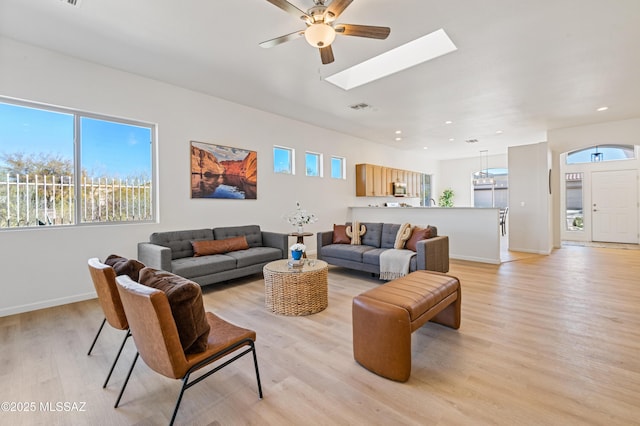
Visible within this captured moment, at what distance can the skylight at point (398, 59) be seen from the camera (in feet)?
11.3

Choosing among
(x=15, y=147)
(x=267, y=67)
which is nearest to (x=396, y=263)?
(x=267, y=67)

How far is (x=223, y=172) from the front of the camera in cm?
508

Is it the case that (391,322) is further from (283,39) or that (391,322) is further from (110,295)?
(283,39)

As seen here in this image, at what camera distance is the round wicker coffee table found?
123 inches

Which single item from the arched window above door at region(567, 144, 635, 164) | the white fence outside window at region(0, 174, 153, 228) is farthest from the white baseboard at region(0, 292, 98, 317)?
the arched window above door at region(567, 144, 635, 164)

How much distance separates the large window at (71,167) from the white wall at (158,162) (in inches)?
6.7

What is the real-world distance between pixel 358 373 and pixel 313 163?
5455 millimetres

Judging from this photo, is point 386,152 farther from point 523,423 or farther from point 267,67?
point 523,423

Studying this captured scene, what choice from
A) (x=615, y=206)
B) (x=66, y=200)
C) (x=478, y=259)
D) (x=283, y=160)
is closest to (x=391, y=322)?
(x=66, y=200)

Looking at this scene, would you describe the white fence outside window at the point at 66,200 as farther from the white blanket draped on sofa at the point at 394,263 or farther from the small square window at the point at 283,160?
the white blanket draped on sofa at the point at 394,263

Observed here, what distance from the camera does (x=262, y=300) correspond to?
11.9ft

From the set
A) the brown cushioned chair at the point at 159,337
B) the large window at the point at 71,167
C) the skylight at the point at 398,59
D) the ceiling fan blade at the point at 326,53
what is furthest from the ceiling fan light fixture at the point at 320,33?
the large window at the point at 71,167

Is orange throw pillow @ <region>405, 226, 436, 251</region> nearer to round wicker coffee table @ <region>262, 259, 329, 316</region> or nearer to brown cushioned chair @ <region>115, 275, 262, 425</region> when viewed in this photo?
round wicker coffee table @ <region>262, 259, 329, 316</region>

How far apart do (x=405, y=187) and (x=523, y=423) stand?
28.4 feet
